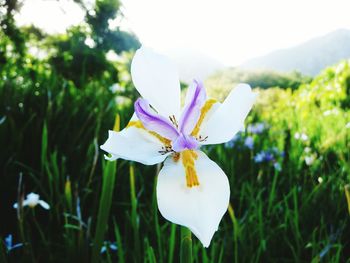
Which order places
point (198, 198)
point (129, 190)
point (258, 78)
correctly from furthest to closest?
point (258, 78) → point (129, 190) → point (198, 198)

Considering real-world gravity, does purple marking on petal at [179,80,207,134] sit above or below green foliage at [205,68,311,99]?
below

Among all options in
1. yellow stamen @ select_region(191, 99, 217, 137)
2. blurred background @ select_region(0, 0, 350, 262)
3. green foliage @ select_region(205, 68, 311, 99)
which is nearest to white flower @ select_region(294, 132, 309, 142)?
blurred background @ select_region(0, 0, 350, 262)

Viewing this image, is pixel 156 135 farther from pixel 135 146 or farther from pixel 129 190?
pixel 129 190

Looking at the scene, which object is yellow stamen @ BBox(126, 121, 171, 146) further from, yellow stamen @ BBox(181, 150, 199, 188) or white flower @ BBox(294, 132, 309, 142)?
white flower @ BBox(294, 132, 309, 142)

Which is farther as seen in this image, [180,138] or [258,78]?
[258,78]

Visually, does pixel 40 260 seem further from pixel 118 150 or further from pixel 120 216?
pixel 118 150

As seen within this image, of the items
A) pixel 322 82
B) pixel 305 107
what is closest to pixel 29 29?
pixel 305 107

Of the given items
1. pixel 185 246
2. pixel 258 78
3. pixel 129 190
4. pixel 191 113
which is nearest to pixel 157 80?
pixel 191 113

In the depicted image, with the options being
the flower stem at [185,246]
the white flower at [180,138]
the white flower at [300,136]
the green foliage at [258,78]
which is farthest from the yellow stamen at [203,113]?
the green foliage at [258,78]
